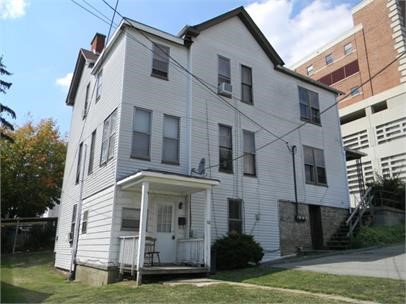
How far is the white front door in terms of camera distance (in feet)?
39.9

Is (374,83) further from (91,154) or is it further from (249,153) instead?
(91,154)

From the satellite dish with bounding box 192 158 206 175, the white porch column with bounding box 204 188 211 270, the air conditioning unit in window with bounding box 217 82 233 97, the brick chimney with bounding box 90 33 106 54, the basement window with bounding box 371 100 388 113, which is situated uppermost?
the basement window with bounding box 371 100 388 113

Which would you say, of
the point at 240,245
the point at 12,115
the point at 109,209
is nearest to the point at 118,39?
the point at 109,209

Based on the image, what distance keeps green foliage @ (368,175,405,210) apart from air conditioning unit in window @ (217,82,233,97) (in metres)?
9.76

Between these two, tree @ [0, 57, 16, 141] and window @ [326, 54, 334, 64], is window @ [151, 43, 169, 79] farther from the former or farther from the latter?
window @ [326, 54, 334, 64]

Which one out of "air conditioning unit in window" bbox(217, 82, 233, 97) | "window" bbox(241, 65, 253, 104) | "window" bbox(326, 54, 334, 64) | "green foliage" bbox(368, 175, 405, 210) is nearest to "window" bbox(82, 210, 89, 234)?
"air conditioning unit in window" bbox(217, 82, 233, 97)

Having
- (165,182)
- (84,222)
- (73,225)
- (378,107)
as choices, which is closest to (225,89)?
(165,182)

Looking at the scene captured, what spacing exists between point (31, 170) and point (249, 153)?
748 inches

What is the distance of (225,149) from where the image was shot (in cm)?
1477

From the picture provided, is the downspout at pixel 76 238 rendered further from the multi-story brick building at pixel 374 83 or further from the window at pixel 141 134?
the multi-story brick building at pixel 374 83

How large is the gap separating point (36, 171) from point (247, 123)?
1876 cm

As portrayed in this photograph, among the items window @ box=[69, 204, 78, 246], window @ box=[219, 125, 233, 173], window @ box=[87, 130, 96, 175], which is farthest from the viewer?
window @ box=[69, 204, 78, 246]

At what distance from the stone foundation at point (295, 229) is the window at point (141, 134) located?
255 inches

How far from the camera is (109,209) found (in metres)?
11.9
